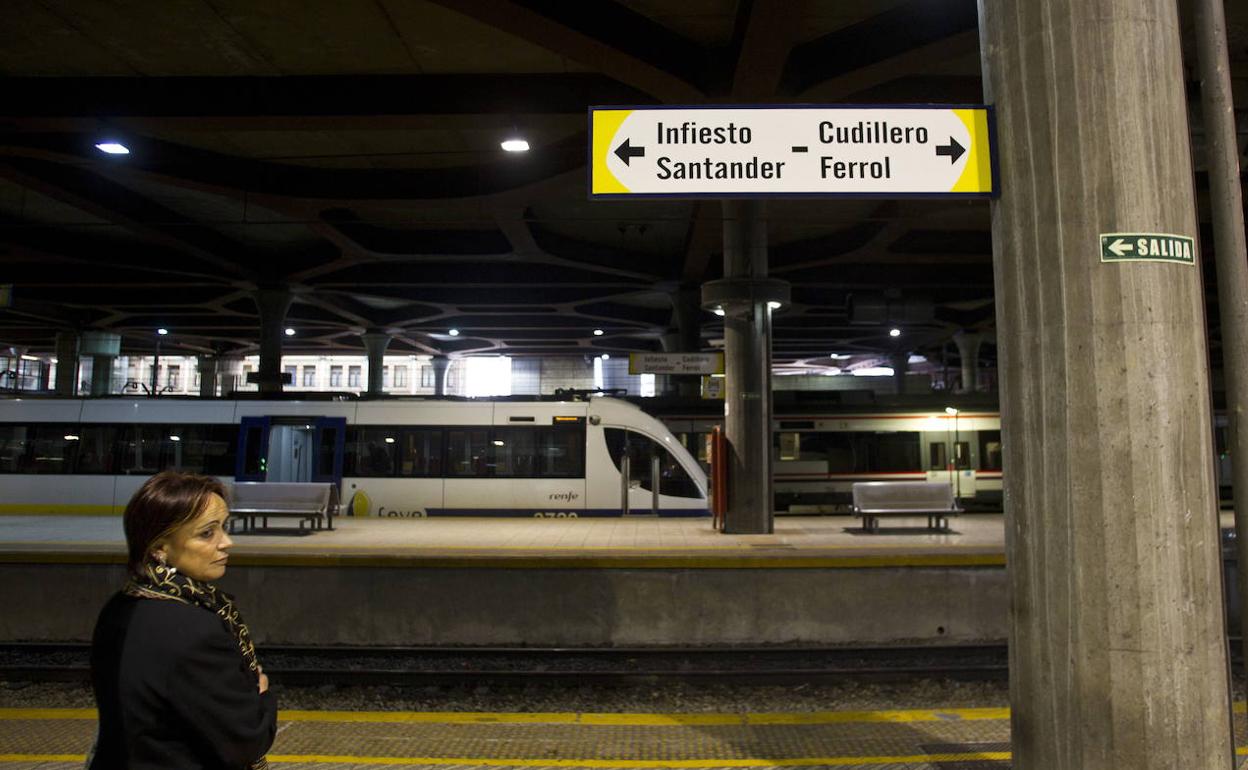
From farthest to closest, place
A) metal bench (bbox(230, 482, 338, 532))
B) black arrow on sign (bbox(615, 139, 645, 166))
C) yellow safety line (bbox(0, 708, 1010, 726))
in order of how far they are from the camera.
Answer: metal bench (bbox(230, 482, 338, 532)) < yellow safety line (bbox(0, 708, 1010, 726)) < black arrow on sign (bbox(615, 139, 645, 166))

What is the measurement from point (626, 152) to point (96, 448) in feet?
56.4

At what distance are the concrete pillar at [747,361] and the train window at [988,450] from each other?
9.39m

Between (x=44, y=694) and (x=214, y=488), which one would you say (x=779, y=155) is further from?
(x=44, y=694)

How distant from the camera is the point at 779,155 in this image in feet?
11.1

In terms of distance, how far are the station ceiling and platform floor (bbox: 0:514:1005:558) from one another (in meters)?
4.89

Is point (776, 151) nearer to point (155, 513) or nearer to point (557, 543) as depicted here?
point (155, 513)

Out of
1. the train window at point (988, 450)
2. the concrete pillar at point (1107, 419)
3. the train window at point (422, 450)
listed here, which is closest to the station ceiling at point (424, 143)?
the concrete pillar at point (1107, 419)

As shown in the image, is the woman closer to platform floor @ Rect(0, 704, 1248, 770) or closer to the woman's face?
the woman's face

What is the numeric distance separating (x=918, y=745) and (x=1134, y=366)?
12.8 feet

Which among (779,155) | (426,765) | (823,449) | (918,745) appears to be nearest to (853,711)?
(918,745)

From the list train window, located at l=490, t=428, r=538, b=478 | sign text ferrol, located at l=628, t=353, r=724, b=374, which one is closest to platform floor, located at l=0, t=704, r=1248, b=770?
train window, located at l=490, t=428, r=538, b=478

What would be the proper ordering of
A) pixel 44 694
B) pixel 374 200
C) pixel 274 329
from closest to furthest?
pixel 44 694
pixel 374 200
pixel 274 329

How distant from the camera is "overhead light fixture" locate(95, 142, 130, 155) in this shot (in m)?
14.0

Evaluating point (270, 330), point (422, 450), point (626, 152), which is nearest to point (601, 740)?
point (626, 152)
